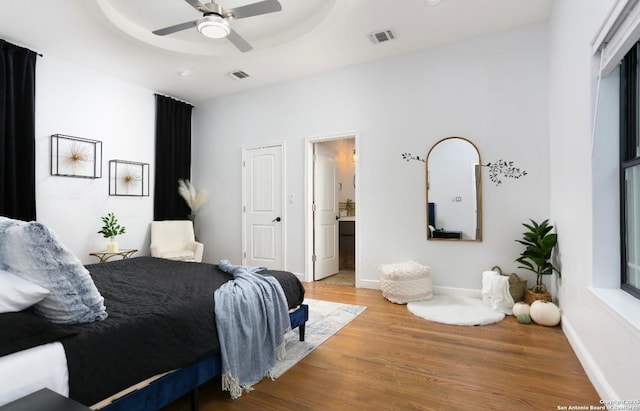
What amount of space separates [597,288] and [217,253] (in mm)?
5018

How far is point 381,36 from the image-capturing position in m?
3.79

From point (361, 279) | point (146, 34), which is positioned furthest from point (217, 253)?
point (146, 34)

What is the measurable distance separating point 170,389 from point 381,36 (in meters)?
3.80

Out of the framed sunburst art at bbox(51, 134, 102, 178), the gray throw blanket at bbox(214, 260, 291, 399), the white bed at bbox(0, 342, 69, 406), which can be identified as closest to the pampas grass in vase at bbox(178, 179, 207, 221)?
the framed sunburst art at bbox(51, 134, 102, 178)

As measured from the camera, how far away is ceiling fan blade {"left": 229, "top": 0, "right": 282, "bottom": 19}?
267 centimetres

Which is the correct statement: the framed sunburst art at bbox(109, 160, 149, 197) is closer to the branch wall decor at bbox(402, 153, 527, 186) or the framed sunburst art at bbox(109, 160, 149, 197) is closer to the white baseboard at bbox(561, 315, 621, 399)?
the branch wall decor at bbox(402, 153, 527, 186)

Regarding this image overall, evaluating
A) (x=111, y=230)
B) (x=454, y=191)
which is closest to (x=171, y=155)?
(x=111, y=230)

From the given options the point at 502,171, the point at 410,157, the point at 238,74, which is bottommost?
the point at 502,171

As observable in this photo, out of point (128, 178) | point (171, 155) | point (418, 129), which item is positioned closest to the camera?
point (418, 129)

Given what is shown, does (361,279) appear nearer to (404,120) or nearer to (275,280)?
(404,120)

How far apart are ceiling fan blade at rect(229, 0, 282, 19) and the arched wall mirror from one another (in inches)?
92.4

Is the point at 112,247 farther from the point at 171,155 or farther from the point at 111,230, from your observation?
the point at 171,155

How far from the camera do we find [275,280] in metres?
2.28

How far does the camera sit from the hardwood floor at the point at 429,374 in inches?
→ 70.1
